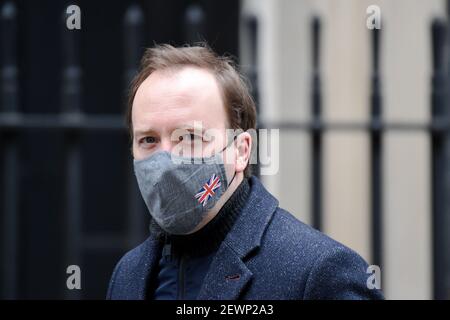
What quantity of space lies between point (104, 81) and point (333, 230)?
1.70 meters

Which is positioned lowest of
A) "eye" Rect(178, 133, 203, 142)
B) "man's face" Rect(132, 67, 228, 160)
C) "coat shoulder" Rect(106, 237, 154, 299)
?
"coat shoulder" Rect(106, 237, 154, 299)

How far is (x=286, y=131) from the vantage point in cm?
501

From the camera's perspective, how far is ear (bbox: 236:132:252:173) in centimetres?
210

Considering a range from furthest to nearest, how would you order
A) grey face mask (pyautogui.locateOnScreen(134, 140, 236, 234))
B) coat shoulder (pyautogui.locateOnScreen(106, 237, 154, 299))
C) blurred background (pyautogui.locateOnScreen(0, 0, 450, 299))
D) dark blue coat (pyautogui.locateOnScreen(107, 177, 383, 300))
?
blurred background (pyautogui.locateOnScreen(0, 0, 450, 299)) < coat shoulder (pyautogui.locateOnScreen(106, 237, 154, 299)) < grey face mask (pyautogui.locateOnScreen(134, 140, 236, 234)) < dark blue coat (pyautogui.locateOnScreen(107, 177, 383, 300))

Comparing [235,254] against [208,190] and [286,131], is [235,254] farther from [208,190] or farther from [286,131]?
[286,131]

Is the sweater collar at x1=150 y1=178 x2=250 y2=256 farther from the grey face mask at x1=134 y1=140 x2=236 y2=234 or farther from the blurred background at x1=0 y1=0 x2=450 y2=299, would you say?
the blurred background at x1=0 y1=0 x2=450 y2=299

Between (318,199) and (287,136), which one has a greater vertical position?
(287,136)

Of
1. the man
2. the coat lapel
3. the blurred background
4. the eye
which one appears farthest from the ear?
the blurred background

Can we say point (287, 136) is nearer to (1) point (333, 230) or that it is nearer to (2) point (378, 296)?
(1) point (333, 230)

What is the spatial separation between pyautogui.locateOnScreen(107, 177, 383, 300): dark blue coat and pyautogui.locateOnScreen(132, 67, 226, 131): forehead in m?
0.27

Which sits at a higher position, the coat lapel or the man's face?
the man's face

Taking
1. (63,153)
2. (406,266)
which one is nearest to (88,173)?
(63,153)

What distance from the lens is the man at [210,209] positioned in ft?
6.41
